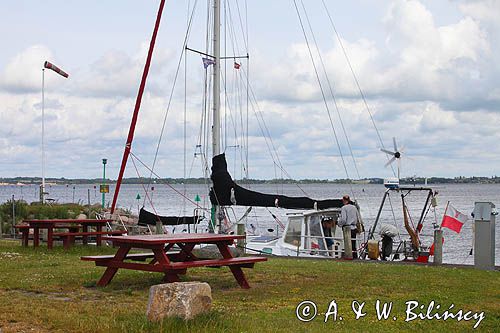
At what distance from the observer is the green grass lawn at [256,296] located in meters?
8.69

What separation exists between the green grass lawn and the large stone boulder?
103 mm

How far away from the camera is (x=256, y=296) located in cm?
1126

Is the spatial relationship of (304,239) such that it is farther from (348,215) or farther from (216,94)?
(216,94)

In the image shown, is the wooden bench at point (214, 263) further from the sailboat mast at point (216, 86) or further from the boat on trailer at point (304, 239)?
the sailboat mast at point (216, 86)

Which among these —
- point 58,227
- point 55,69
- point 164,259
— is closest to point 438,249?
point 164,259

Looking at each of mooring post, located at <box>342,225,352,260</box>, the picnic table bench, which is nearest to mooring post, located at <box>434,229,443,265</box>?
mooring post, located at <box>342,225,352,260</box>

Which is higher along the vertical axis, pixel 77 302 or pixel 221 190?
pixel 221 190

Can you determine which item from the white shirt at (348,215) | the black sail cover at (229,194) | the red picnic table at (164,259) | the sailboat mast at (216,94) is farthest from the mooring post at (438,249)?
the sailboat mast at (216,94)

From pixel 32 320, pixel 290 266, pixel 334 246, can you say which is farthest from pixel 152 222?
pixel 32 320

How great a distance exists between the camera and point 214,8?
2261 centimetres

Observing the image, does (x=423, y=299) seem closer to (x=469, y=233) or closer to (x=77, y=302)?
(x=77, y=302)

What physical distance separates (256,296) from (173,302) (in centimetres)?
317

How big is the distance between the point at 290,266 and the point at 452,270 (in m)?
3.16

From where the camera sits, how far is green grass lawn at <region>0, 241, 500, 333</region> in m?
8.69
